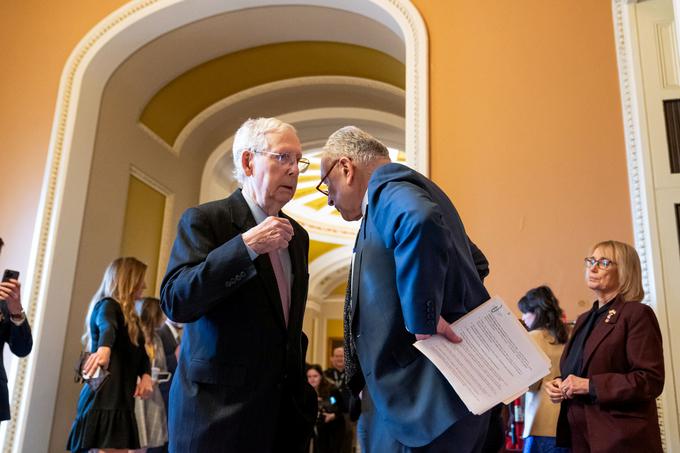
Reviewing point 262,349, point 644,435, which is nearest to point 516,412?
point 644,435

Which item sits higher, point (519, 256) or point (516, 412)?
point (519, 256)

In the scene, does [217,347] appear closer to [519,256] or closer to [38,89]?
[519,256]

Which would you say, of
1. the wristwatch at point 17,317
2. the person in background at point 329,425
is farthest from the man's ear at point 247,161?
the person in background at point 329,425

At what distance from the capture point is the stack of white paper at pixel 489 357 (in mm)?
1500

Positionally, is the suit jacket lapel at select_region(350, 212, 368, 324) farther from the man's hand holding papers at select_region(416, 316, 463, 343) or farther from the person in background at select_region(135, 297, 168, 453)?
the person in background at select_region(135, 297, 168, 453)

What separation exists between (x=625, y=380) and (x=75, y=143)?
4.31 metres

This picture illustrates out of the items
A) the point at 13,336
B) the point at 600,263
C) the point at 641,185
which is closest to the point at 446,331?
the point at 600,263

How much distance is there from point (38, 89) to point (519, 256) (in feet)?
13.2

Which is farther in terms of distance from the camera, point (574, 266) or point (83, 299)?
point (83, 299)

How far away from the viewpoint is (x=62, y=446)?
4.80 metres

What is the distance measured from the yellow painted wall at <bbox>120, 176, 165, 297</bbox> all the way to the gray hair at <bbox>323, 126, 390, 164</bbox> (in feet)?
14.3

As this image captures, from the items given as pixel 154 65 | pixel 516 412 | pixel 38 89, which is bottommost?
pixel 516 412

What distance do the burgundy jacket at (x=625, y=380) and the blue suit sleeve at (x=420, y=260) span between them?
137 centimetres

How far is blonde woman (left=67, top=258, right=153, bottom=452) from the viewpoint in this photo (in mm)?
3322
